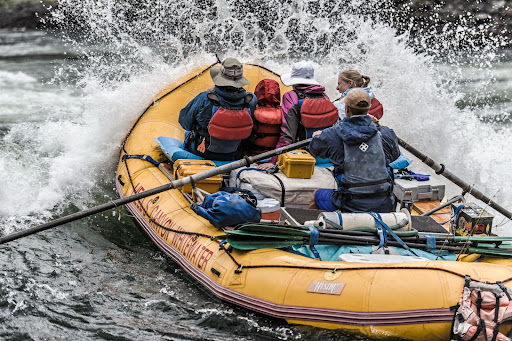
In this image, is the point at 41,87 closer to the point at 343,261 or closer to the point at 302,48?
the point at 302,48

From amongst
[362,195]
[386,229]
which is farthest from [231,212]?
[386,229]

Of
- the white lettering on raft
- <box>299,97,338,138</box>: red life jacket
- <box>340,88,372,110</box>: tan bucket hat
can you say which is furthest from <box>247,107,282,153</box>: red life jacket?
the white lettering on raft

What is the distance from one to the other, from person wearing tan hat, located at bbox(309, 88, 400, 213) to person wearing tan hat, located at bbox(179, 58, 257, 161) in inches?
41.4

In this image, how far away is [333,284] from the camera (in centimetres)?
399

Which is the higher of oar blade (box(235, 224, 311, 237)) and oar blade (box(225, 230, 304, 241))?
oar blade (box(235, 224, 311, 237))

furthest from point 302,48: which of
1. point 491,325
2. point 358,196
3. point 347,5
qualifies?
point 491,325

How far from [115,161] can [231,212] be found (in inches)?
119

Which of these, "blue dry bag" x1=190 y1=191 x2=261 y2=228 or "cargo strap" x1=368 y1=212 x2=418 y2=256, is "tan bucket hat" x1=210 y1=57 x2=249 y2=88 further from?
"cargo strap" x1=368 y1=212 x2=418 y2=256

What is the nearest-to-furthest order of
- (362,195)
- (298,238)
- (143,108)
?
(298,238), (362,195), (143,108)

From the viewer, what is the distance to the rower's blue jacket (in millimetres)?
4609

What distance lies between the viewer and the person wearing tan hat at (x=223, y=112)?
18.2ft

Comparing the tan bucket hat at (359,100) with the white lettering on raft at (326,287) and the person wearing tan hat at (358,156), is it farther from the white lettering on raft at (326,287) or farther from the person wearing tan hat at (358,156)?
the white lettering on raft at (326,287)

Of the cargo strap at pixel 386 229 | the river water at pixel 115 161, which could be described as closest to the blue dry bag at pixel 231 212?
the river water at pixel 115 161

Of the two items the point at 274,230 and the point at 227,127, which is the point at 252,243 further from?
the point at 227,127
